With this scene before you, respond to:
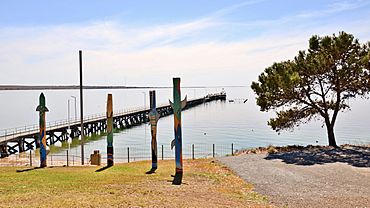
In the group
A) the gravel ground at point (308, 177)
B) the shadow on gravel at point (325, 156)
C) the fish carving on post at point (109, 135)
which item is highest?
the fish carving on post at point (109, 135)

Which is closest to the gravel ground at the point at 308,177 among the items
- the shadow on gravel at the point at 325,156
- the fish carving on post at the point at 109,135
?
the shadow on gravel at the point at 325,156

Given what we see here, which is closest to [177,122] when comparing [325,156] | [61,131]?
[325,156]

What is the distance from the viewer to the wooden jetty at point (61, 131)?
40.4 metres

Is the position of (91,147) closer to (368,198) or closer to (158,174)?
(158,174)

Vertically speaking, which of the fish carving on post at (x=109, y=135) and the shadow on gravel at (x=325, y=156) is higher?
the fish carving on post at (x=109, y=135)

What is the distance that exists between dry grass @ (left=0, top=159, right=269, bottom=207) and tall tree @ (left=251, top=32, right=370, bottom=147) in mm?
8818

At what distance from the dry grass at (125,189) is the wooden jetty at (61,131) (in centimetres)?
2353

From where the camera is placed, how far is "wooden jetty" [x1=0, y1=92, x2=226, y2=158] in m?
40.4

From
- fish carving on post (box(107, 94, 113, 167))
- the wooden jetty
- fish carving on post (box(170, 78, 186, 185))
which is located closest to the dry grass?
fish carving on post (box(170, 78, 186, 185))

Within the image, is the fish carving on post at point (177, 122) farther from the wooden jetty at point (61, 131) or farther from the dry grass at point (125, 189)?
the wooden jetty at point (61, 131)

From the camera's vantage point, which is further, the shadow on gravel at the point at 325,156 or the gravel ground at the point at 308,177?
the shadow on gravel at the point at 325,156

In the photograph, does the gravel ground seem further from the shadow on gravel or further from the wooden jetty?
the wooden jetty

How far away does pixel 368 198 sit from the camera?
13.0m

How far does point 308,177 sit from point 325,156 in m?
6.32
